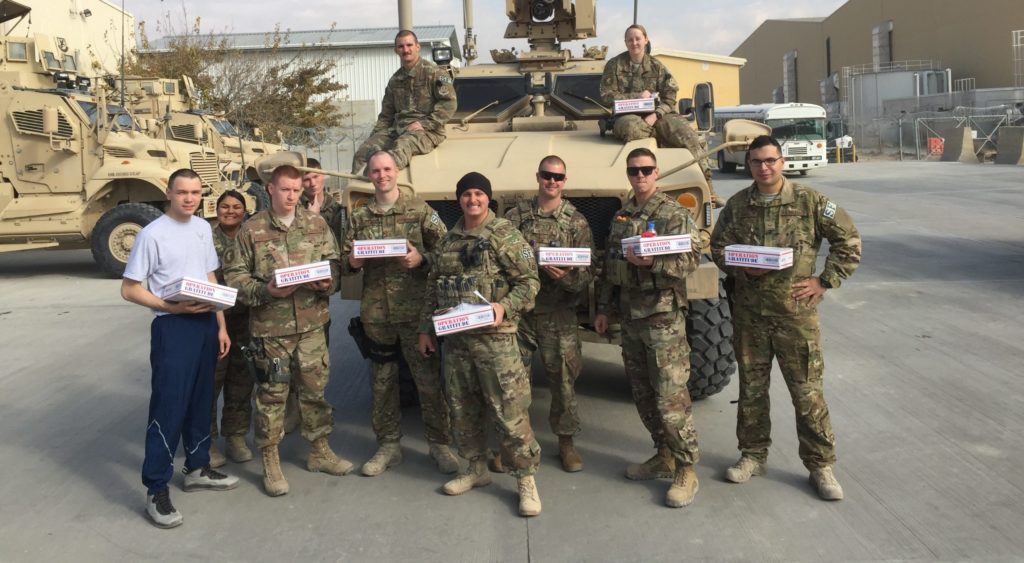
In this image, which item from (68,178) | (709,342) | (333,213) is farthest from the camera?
(68,178)

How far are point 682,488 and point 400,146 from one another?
2.63m

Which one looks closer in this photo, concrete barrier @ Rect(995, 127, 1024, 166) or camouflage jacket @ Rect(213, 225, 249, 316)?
camouflage jacket @ Rect(213, 225, 249, 316)

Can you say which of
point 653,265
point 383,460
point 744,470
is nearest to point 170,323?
point 383,460

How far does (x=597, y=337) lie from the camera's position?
5.45 meters

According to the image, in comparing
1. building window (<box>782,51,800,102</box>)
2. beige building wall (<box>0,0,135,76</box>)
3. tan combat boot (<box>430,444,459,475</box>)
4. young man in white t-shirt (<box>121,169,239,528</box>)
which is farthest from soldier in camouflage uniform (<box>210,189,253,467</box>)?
building window (<box>782,51,800,102</box>)

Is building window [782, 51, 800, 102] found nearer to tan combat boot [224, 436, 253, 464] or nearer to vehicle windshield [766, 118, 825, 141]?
vehicle windshield [766, 118, 825, 141]

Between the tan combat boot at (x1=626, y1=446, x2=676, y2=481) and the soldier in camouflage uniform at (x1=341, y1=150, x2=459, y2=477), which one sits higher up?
the soldier in camouflage uniform at (x1=341, y1=150, x2=459, y2=477)

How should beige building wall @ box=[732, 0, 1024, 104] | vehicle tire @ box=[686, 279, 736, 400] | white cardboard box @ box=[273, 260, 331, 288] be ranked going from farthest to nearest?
beige building wall @ box=[732, 0, 1024, 104] → vehicle tire @ box=[686, 279, 736, 400] → white cardboard box @ box=[273, 260, 331, 288]

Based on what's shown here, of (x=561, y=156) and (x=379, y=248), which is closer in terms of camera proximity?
(x=379, y=248)

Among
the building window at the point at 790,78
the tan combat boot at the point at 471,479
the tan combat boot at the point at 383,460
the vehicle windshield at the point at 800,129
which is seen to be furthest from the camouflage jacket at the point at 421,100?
the building window at the point at 790,78

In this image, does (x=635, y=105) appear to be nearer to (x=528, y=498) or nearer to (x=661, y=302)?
(x=661, y=302)

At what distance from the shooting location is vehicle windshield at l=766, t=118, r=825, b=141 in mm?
28859

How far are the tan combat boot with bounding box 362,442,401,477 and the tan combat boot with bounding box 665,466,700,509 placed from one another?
1445mm

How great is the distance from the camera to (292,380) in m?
4.81
